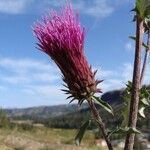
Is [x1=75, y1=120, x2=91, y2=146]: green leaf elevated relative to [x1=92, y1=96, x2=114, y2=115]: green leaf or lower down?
lower down

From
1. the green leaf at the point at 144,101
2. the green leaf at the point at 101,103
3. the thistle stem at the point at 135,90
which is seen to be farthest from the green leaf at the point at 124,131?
the green leaf at the point at 144,101

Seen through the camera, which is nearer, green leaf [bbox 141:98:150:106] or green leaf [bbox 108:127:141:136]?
green leaf [bbox 108:127:141:136]

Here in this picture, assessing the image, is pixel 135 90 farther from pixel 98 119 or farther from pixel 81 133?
pixel 81 133

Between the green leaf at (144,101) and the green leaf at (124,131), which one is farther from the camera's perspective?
the green leaf at (144,101)

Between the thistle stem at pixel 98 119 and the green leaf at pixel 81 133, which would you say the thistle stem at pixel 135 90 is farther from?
the green leaf at pixel 81 133

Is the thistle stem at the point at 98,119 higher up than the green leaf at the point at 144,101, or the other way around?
the green leaf at the point at 144,101

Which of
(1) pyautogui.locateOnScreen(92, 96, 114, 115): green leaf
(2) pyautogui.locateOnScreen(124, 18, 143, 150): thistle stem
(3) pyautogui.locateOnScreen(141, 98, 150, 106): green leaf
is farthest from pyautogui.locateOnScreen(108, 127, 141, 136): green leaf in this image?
(3) pyautogui.locateOnScreen(141, 98, 150, 106): green leaf

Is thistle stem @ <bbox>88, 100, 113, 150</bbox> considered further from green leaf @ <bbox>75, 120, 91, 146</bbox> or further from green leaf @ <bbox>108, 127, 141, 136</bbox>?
green leaf @ <bbox>75, 120, 91, 146</bbox>

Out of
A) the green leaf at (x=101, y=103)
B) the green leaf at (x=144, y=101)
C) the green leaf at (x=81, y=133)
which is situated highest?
the green leaf at (x=144, y=101)

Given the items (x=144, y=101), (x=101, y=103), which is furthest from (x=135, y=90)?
(x=144, y=101)
